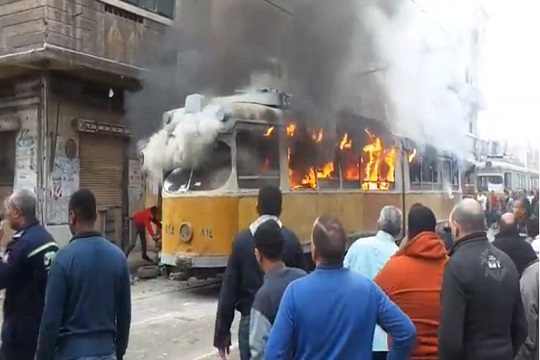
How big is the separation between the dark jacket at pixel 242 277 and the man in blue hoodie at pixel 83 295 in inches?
31.2

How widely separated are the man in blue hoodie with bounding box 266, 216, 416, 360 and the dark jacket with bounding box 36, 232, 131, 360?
1226mm

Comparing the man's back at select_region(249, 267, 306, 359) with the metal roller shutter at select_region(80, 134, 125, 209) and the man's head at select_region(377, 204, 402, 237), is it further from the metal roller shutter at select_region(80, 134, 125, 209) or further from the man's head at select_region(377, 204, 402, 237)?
the metal roller shutter at select_region(80, 134, 125, 209)

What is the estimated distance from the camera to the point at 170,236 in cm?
924

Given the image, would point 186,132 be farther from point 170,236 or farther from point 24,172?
point 24,172

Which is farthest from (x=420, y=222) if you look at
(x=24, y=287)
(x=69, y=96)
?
(x=69, y=96)

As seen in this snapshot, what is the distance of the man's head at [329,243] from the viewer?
2.58 m

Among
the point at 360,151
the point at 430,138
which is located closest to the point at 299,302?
the point at 360,151

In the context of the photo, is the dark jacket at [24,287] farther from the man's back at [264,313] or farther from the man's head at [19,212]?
the man's back at [264,313]

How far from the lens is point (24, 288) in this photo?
366cm

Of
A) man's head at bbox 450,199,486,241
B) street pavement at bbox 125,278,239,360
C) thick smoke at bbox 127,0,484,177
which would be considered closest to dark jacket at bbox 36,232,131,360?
man's head at bbox 450,199,486,241

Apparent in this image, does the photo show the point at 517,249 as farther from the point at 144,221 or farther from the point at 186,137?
the point at 144,221

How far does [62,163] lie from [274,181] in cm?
573

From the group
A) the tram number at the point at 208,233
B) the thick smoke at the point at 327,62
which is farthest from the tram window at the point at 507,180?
the tram number at the point at 208,233

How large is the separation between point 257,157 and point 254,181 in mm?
369
